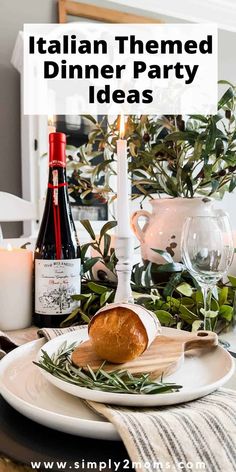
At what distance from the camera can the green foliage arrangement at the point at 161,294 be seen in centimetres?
65

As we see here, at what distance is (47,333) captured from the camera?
546mm

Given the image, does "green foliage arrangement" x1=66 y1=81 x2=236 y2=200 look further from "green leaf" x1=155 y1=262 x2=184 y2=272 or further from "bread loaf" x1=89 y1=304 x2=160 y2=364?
"bread loaf" x1=89 y1=304 x2=160 y2=364

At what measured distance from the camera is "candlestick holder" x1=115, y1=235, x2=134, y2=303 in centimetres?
62

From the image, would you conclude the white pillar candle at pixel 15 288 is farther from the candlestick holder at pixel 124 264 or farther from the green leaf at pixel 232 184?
the green leaf at pixel 232 184

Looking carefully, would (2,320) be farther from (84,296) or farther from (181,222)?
(181,222)

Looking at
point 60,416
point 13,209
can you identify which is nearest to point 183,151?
point 60,416

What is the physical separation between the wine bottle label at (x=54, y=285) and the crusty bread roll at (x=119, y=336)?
0.84ft

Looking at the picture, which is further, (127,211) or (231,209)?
(231,209)

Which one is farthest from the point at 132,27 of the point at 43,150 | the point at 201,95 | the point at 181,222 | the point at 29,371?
the point at 29,371

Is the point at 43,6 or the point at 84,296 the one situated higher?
the point at 43,6

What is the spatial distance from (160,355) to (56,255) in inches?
13.1

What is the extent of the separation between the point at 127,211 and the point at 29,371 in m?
0.26

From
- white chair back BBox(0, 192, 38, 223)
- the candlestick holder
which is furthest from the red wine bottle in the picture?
white chair back BBox(0, 192, 38, 223)

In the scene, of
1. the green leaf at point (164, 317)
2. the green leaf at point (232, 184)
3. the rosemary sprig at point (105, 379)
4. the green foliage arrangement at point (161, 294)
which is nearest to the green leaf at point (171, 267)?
→ the green foliage arrangement at point (161, 294)
